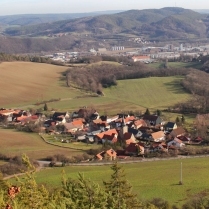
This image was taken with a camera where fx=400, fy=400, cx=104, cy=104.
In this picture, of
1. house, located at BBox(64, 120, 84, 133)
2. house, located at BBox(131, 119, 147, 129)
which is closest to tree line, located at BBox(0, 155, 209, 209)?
house, located at BBox(64, 120, 84, 133)

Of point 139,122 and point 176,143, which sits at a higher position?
point 176,143

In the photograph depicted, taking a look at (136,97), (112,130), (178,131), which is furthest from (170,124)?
(136,97)

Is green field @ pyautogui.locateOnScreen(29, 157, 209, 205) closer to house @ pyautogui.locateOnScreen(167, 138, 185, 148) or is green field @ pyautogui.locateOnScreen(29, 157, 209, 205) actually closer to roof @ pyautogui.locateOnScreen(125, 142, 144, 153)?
roof @ pyautogui.locateOnScreen(125, 142, 144, 153)

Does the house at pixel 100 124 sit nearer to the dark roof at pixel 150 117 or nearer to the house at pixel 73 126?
the house at pixel 73 126

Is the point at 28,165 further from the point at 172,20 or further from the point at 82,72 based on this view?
the point at 172,20

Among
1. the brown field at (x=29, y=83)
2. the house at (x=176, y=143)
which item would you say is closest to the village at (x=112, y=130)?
the house at (x=176, y=143)

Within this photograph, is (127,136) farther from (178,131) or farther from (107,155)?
(107,155)
